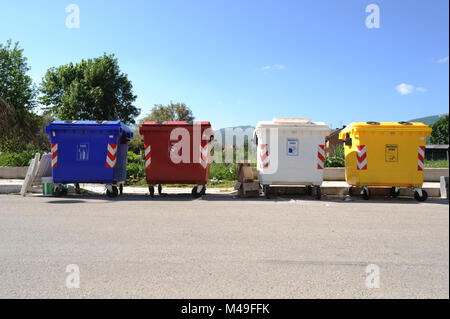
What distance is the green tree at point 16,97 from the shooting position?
78.2 feet

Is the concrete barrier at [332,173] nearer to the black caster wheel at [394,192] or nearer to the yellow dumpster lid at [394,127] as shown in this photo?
the black caster wheel at [394,192]

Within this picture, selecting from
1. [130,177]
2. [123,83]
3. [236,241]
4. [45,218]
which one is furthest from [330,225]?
[123,83]

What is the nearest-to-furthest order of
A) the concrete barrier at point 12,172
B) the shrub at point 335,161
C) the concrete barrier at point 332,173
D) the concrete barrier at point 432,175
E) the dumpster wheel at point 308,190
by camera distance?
the dumpster wheel at point 308,190 → the concrete barrier at point 432,175 → the concrete barrier at point 332,173 → the concrete barrier at point 12,172 → the shrub at point 335,161

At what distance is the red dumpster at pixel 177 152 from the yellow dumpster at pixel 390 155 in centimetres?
393

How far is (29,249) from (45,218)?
2006 mm

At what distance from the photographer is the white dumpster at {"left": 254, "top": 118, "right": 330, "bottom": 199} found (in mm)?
8492

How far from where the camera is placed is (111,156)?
28.9 feet

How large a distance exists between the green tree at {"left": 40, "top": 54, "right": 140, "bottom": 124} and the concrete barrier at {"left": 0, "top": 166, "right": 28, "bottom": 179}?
1865cm

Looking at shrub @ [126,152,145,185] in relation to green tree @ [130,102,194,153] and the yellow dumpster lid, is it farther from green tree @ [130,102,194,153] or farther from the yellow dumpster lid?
green tree @ [130,102,194,153]

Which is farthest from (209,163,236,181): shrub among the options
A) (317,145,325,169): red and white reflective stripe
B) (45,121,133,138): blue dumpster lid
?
(45,121,133,138): blue dumpster lid

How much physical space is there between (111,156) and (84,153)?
0.70 m

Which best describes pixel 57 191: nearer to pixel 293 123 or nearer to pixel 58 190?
pixel 58 190

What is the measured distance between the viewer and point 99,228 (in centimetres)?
480

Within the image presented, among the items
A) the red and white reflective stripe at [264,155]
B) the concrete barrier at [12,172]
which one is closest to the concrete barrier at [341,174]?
the red and white reflective stripe at [264,155]
